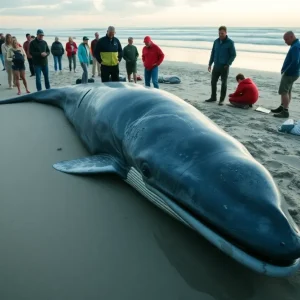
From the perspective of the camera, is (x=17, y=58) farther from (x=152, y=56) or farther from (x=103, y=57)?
(x=152, y=56)

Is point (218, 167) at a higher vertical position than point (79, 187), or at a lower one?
higher

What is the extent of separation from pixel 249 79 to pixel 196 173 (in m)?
8.30

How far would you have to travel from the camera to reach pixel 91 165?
4.74 m

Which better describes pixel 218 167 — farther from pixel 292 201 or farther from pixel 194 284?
pixel 292 201

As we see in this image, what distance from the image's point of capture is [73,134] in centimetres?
675

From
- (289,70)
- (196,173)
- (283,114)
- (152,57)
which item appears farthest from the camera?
(152,57)

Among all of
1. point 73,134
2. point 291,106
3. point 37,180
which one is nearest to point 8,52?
point 73,134

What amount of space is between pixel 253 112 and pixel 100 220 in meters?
7.08

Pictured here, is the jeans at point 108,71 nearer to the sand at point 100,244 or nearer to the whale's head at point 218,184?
the sand at point 100,244

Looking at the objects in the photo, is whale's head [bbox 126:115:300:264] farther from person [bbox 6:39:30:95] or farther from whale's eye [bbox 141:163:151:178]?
person [bbox 6:39:30:95]

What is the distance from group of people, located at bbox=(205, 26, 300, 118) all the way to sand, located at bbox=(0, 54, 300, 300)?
154 inches

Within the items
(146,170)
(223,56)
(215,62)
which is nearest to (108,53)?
(215,62)

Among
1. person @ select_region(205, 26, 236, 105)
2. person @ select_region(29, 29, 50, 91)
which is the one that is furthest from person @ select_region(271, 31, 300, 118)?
person @ select_region(29, 29, 50, 91)

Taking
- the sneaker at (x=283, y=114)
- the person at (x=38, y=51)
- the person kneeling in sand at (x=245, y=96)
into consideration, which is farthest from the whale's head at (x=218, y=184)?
the person at (x=38, y=51)
